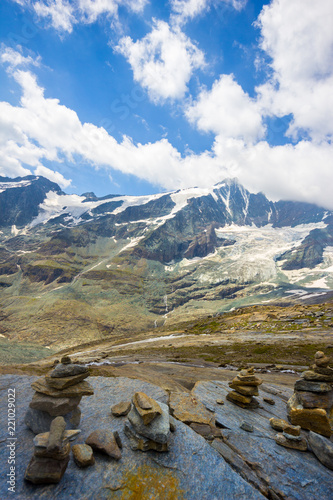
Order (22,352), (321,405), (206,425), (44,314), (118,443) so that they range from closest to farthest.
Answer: (118,443) < (206,425) < (321,405) < (22,352) < (44,314)

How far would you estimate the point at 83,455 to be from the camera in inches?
278

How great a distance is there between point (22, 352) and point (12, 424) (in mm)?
117338

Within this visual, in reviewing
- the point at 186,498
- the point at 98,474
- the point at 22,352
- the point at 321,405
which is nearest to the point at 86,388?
the point at 98,474

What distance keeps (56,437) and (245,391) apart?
11703 mm

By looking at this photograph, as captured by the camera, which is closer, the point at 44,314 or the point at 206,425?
the point at 206,425

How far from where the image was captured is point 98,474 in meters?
6.93

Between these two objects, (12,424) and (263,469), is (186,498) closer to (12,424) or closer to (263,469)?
(263,469)

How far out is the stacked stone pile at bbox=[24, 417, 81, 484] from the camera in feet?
20.9

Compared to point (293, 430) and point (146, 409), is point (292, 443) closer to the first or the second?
point (293, 430)

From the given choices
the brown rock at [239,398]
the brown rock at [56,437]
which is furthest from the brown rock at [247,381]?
the brown rock at [56,437]

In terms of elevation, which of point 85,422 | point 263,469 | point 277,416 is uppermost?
point 85,422

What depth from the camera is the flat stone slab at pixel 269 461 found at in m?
8.03

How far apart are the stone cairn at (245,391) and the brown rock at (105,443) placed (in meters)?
9.26

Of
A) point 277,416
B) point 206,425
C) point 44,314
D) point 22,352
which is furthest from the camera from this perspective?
point 44,314
